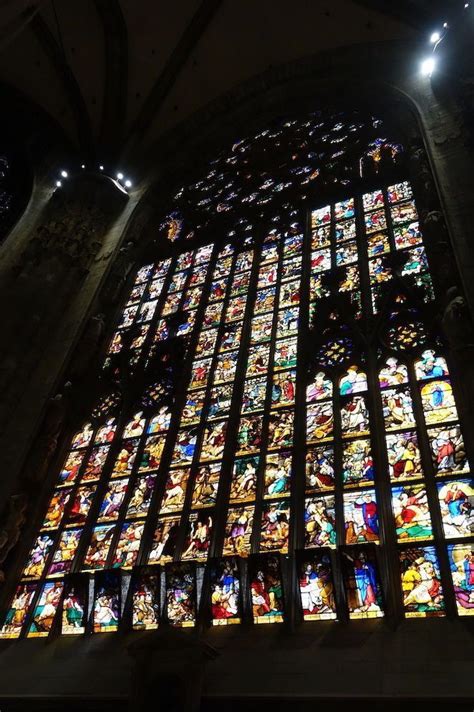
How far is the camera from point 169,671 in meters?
5.42

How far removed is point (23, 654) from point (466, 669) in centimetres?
483

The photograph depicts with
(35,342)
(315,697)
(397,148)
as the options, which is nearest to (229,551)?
(315,697)

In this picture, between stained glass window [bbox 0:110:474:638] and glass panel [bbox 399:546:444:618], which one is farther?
stained glass window [bbox 0:110:474:638]

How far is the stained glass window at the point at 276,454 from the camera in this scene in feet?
19.3

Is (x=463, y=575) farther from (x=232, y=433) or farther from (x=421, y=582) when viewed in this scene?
(x=232, y=433)

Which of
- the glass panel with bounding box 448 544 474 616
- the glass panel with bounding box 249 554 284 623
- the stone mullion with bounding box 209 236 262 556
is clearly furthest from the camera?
the stone mullion with bounding box 209 236 262 556

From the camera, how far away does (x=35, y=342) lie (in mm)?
10727

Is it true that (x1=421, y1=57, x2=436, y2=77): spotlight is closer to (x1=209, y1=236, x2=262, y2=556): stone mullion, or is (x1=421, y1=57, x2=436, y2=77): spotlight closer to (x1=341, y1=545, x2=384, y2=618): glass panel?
(x1=209, y1=236, x2=262, y2=556): stone mullion

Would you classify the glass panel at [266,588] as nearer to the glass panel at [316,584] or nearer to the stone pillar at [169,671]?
the glass panel at [316,584]

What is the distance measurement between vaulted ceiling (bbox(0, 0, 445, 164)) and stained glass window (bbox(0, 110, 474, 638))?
6.40m

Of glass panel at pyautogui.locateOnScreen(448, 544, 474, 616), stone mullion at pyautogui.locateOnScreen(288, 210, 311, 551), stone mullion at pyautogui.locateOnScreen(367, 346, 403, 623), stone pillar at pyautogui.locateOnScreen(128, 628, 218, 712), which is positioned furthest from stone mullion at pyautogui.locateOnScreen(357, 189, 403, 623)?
stone pillar at pyautogui.locateOnScreen(128, 628, 218, 712)

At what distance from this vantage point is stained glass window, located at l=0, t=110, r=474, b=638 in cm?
588

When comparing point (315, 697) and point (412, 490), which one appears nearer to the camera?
point (315, 697)

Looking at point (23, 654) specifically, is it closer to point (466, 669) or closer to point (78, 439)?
point (78, 439)
